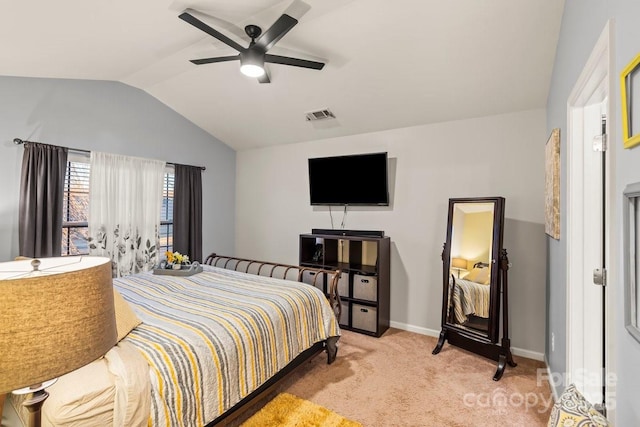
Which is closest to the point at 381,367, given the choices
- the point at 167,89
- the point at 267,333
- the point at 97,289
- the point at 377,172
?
the point at 267,333

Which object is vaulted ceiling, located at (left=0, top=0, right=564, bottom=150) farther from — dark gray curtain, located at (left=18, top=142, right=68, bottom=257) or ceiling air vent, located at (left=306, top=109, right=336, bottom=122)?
dark gray curtain, located at (left=18, top=142, right=68, bottom=257)

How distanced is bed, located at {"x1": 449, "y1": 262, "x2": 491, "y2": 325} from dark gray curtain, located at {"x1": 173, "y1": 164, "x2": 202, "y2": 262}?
3.35 metres

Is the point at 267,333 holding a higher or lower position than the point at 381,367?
higher

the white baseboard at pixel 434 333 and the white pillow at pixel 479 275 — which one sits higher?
the white pillow at pixel 479 275

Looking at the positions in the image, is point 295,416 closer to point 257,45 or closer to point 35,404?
point 35,404

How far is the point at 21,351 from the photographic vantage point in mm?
689

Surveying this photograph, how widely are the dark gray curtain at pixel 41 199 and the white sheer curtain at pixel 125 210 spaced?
1.00 ft

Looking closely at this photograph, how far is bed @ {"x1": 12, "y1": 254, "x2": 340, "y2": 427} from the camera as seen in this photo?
4.33 ft

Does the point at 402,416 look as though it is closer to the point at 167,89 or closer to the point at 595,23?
the point at 595,23

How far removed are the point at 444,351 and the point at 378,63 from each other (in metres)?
2.83

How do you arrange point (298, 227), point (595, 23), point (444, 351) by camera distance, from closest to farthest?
1. point (595, 23)
2. point (444, 351)
3. point (298, 227)

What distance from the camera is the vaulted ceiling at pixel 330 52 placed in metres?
2.12

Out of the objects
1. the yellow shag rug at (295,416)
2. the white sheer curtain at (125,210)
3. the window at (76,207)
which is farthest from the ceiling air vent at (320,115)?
the yellow shag rug at (295,416)

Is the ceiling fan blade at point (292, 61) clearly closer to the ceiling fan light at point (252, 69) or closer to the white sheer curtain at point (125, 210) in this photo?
the ceiling fan light at point (252, 69)
